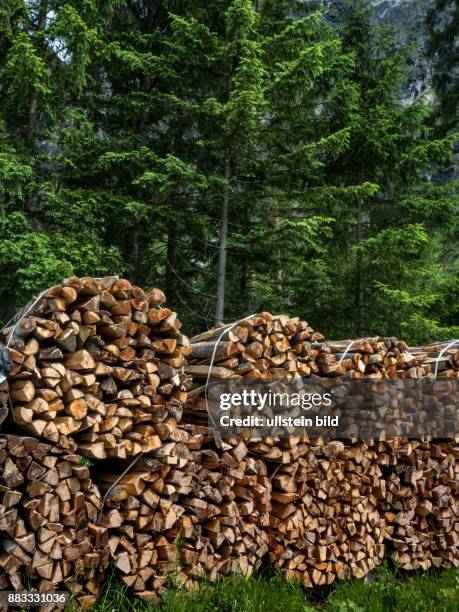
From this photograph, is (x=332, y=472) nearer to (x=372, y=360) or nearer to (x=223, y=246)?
(x=372, y=360)

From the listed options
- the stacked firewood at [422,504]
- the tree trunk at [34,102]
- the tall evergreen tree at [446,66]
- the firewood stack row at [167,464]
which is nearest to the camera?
the firewood stack row at [167,464]

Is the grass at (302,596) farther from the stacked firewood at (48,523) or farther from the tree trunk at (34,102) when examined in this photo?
the tree trunk at (34,102)

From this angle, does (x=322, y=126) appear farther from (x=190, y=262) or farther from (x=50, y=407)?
(x=50, y=407)

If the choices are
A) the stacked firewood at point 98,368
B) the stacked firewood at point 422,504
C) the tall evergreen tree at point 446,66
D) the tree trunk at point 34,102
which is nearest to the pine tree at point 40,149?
the tree trunk at point 34,102

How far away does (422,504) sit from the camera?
5121 mm

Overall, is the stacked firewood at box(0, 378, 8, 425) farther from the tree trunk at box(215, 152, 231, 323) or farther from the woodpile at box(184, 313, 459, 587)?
the tree trunk at box(215, 152, 231, 323)

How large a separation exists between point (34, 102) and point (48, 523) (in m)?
8.12

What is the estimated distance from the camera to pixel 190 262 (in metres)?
11.4

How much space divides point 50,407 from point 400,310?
9.25m

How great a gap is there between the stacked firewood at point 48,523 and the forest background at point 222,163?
18.1 ft

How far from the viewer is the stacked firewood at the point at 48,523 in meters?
2.79

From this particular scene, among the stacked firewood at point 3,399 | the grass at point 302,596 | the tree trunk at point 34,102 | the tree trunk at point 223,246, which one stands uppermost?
the tree trunk at point 34,102

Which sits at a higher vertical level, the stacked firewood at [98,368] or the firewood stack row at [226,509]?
the stacked firewood at [98,368]

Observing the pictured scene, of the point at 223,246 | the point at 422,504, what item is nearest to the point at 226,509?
the point at 422,504
